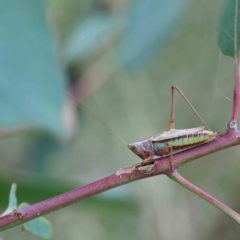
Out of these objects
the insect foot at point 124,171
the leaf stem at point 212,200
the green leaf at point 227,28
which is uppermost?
the green leaf at point 227,28

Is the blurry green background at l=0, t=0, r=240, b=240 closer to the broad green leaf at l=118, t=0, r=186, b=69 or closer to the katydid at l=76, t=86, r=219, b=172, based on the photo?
the broad green leaf at l=118, t=0, r=186, b=69

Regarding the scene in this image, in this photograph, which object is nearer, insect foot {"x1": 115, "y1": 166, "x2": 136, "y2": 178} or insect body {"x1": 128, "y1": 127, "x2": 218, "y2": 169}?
insect foot {"x1": 115, "y1": 166, "x2": 136, "y2": 178}

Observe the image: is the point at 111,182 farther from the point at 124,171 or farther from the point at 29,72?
the point at 29,72

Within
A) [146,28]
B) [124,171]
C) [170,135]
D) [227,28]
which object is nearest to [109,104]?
[146,28]

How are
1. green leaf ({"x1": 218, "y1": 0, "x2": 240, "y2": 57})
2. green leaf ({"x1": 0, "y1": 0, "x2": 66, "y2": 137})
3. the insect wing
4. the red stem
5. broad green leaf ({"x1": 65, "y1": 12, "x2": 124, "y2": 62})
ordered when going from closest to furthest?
the red stem
green leaf ({"x1": 218, "y1": 0, "x2": 240, "y2": 57})
the insect wing
green leaf ({"x1": 0, "y1": 0, "x2": 66, "y2": 137})
broad green leaf ({"x1": 65, "y1": 12, "x2": 124, "y2": 62})

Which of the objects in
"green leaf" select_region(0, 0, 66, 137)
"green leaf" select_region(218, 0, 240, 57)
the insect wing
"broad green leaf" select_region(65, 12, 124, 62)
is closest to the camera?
"green leaf" select_region(218, 0, 240, 57)

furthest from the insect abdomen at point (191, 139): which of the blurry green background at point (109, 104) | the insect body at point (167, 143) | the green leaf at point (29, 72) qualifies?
the green leaf at point (29, 72)

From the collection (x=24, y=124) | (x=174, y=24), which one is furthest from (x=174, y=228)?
(x=24, y=124)

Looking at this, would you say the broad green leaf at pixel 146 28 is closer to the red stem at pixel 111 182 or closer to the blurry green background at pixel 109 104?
the blurry green background at pixel 109 104

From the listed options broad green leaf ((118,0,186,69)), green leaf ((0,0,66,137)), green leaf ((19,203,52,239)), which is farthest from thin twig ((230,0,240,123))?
broad green leaf ((118,0,186,69))
